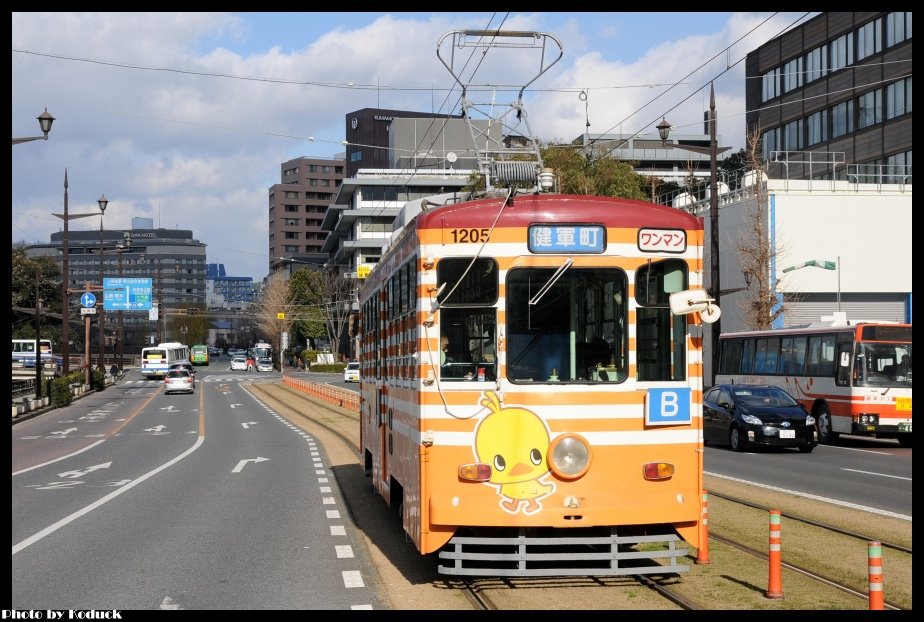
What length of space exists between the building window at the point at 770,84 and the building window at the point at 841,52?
531 centimetres

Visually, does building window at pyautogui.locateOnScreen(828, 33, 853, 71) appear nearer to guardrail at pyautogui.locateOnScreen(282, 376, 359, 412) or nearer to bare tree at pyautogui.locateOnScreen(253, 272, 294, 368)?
guardrail at pyautogui.locateOnScreen(282, 376, 359, 412)

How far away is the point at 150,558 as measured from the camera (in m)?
11.0

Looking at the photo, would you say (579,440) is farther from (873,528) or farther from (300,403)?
(300,403)

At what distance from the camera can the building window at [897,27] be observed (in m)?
50.9

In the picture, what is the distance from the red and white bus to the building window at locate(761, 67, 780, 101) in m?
36.2

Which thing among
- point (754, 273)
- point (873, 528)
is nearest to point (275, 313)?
point (754, 273)

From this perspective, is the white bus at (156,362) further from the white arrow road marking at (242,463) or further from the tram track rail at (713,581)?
the tram track rail at (713,581)

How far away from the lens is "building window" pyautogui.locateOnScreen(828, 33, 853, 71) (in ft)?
182

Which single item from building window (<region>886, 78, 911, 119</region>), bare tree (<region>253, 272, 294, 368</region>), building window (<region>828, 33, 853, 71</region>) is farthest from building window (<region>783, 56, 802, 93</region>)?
bare tree (<region>253, 272, 294, 368</region>)

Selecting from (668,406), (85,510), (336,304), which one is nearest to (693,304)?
(668,406)

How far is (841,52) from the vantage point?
184 feet

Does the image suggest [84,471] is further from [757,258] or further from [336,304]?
[336,304]

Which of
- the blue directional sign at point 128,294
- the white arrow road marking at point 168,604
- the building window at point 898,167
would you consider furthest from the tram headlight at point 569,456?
the blue directional sign at point 128,294

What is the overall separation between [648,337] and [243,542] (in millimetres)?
5555
